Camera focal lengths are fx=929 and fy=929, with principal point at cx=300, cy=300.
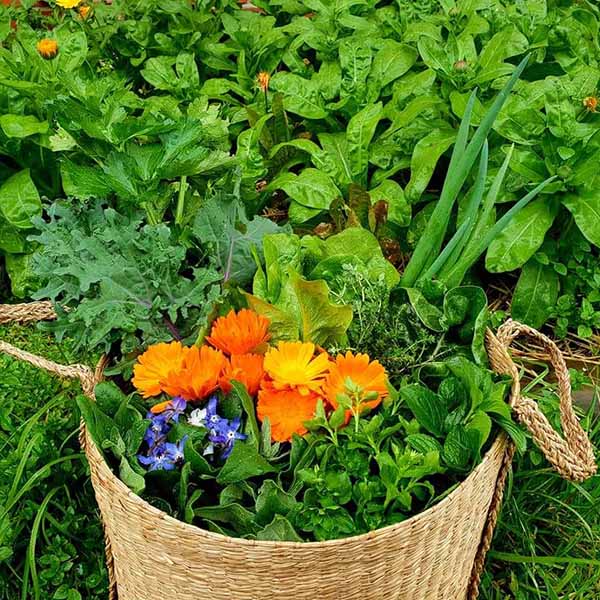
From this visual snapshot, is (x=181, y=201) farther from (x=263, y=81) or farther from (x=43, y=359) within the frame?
(x=263, y=81)

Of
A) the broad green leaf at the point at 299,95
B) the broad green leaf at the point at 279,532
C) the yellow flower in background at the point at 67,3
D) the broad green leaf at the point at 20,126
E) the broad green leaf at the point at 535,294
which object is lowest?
the broad green leaf at the point at 535,294

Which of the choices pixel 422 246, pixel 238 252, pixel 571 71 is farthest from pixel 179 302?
pixel 571 71

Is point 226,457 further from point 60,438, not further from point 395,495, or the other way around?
point 60,438

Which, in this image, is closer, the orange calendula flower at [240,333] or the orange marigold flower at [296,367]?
the orange marigold flower at [296,367]

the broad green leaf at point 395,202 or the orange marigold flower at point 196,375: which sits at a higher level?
the orange marigold flower at point 196,375

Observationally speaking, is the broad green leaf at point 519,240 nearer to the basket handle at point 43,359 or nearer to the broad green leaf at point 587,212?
the broad green leaf at point 587,212

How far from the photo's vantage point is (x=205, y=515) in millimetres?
1564

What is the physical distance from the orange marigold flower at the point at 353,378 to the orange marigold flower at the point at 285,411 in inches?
1.8

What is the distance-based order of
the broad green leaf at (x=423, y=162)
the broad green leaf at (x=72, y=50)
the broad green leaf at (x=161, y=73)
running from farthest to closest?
the broad green leaf at (x=161, y=73)
the broad green leaf at (x=72, y=50)
the broad green leaf at (x=423, y=162)

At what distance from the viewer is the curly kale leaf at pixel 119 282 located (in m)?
1.77

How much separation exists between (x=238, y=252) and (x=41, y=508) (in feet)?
2.39

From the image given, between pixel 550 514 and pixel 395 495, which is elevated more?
pixel 395 495

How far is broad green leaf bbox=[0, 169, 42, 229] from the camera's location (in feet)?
8.21

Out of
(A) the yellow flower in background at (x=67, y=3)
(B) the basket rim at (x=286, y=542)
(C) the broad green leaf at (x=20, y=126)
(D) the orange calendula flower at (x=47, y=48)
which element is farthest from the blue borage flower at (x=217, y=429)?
(A) the yellow flower in background at (x=67, y=3)
